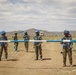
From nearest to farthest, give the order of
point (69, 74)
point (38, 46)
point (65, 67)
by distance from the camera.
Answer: point (69, 74) < point (65, 67) < point (38, 46)

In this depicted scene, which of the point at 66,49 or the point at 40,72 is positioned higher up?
the point at 66,49

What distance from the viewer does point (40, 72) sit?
14914 mm

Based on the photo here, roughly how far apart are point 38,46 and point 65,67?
14.9 feet

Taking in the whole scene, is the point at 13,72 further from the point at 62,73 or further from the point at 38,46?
the point at 38,46

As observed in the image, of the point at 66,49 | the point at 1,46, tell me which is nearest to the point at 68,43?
the point at 66,49

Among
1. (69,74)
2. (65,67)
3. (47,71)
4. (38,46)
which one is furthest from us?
(38,46)

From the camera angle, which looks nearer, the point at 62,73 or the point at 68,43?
the point at 62,73

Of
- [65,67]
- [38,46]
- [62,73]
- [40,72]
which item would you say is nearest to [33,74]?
[40,72]

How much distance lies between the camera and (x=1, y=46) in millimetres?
20734

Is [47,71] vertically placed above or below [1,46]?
below

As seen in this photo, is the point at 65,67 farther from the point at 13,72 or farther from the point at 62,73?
the point at 13,72

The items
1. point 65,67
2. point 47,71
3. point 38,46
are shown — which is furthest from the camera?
point 38,46

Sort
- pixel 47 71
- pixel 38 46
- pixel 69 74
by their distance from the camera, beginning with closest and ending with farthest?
1. pixel 69 74
2. pixel 47 71
3. pixel 38 46

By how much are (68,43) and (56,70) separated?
7.57 feet
